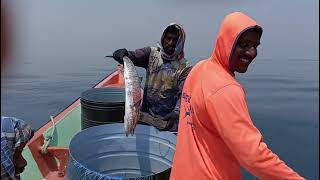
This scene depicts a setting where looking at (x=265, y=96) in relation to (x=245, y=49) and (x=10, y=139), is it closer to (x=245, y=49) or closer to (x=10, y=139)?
(x=245, y=49)

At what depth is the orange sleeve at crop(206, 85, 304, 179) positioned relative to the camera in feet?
6.61

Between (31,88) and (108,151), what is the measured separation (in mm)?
10716

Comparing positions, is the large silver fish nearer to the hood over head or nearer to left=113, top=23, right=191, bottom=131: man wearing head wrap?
left=113, top=23, right=191, bottom=131: man wearing head wrap

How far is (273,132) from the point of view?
732 cm

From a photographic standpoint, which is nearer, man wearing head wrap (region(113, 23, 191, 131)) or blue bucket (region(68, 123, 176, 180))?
blue bucket (region(68, 123, 176, 180))

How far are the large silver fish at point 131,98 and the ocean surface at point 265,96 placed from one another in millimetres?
868

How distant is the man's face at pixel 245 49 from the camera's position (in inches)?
85.7

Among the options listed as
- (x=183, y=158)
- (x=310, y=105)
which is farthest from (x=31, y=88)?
(x=183, y=158)

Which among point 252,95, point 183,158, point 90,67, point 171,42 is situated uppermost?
point 171,42

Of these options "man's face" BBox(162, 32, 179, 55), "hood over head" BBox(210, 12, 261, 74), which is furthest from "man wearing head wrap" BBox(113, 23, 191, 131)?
"hood over head" BBox(210, 12, 261, 74)

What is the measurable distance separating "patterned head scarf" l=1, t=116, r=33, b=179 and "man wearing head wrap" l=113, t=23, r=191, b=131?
202 cm

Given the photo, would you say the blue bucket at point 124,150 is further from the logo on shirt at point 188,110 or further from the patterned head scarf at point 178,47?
the logo on shirt at point 188,110

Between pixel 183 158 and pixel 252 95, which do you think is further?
pixel 252 95

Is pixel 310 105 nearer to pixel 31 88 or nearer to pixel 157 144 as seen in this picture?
pixel 157 144
